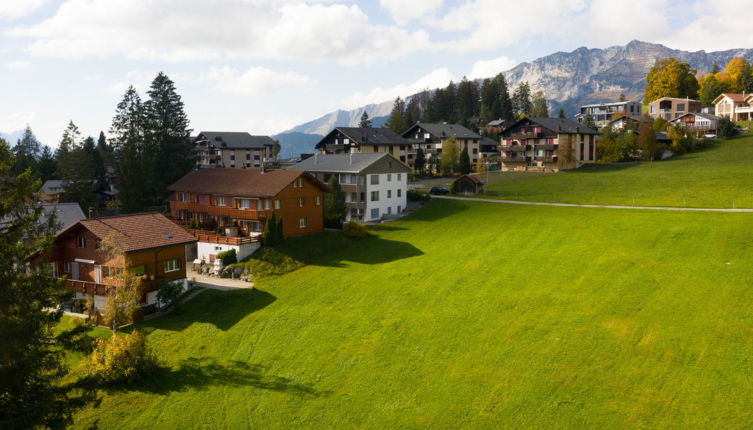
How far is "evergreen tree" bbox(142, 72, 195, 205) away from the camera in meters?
77.1

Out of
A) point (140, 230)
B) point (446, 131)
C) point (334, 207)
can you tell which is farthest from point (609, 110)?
point (140, 230)

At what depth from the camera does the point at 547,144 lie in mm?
104062

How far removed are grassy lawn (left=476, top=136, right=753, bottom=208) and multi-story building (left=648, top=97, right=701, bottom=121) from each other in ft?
91.3

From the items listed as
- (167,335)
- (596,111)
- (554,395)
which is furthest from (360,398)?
(596,111)

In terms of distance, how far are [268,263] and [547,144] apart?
2809 inches

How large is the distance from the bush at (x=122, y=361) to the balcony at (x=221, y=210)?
2450cm

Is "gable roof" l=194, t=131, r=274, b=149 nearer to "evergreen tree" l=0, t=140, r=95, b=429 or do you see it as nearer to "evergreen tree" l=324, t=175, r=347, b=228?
"evergreen tree" l=324, t=175, r=347, b=228

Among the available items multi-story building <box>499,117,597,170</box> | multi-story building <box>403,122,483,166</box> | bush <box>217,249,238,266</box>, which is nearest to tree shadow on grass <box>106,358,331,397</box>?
bush <box>217,249,238,266</box>

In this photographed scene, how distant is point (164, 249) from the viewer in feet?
141

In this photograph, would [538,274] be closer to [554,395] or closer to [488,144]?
[554,395]

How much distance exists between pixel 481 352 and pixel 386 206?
131 feet

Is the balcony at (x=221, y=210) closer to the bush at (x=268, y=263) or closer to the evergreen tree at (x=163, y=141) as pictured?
the bush at (x=268, y=263)

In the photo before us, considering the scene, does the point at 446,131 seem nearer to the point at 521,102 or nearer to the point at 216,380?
the point at 521,102

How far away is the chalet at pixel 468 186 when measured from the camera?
253ft
